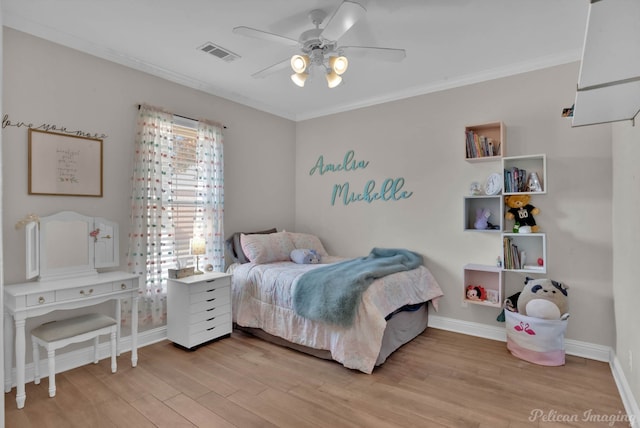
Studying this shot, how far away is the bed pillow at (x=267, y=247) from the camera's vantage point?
12.1ft

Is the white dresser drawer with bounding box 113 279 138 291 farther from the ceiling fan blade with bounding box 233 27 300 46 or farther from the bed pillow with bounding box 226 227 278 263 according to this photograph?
the ceiling fan blade with bounding box 233 27 300 46

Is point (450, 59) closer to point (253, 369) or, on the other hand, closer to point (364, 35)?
point (364, 35)

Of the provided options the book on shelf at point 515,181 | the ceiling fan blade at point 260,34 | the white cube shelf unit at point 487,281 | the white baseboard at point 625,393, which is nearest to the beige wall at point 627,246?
the white baseboard at point 625,393

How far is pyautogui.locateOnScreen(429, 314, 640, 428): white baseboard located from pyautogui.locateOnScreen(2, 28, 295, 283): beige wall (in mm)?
2462

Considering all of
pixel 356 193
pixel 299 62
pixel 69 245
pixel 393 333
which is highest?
pixel 299 62

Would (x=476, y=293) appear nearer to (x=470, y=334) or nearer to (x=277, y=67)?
(x=470, y=334)

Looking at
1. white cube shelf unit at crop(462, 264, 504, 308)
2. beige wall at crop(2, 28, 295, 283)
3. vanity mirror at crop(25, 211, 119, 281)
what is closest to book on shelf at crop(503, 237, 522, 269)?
white cube shelf unit at crop(462, 264, 504, 308)

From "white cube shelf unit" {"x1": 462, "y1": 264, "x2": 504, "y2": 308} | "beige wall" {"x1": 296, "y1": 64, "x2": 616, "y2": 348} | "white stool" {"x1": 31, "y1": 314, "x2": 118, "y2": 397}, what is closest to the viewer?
"white stool" {"x1": 31, "y1": 314, "x2": 118, "y2": 397}

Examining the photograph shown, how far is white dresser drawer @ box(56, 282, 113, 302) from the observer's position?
2.37m

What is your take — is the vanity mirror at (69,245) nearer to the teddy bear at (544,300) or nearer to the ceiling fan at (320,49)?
the ceiling fan at (320,49)

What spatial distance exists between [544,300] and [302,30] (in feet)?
9.41

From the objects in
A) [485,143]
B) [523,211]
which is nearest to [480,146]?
[485,143]

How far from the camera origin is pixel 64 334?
2375 mm

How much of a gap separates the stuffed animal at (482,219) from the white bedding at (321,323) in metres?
0.69
